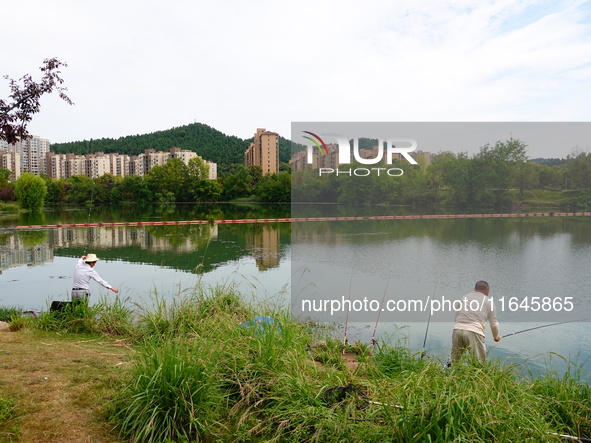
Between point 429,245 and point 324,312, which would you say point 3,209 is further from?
point 324,312

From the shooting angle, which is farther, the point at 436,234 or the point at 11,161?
the point at 11,161

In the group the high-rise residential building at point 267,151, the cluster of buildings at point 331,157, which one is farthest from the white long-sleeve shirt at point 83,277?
the high-rise residential building at point 267,151

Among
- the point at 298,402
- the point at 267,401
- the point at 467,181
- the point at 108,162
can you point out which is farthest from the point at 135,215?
the point at 108,162

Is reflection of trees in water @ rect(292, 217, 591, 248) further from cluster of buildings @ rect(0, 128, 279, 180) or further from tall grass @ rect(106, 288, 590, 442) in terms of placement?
cluster of buildings @ rect(0, 128, 279, 180)

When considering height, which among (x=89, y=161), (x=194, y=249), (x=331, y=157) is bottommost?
(x=194, y=249)

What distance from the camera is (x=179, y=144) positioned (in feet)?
520

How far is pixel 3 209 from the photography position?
62.0 metres

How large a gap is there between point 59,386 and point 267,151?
4553 inches

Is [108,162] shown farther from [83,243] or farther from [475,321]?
[475,321]

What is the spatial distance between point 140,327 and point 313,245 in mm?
15802

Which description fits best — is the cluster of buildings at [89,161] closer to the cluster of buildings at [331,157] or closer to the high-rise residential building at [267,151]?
the high-rise residential building at [267,151]

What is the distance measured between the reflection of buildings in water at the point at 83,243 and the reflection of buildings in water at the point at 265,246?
2081mm

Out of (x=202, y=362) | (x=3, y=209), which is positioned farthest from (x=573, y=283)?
(x=3, y=209)

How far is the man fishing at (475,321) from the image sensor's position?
5848 millimetres
